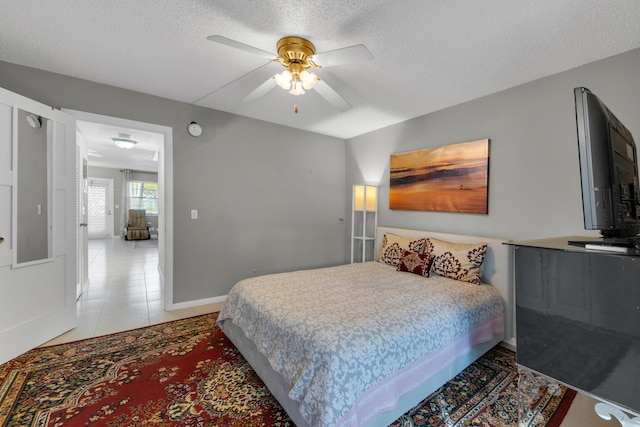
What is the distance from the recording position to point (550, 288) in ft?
3.83

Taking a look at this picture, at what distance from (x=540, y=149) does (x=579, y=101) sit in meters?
1.73

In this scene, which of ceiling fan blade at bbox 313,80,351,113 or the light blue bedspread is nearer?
the light blue bedspread

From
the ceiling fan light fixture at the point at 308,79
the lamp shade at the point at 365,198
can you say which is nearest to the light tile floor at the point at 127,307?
Answer: the lamp shade at the point at 365,198

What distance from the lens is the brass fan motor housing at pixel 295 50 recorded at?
1860mm

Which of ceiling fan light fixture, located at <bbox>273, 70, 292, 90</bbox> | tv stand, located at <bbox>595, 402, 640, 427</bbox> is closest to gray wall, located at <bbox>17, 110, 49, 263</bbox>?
ceiling fan light fixture, located at <bbox>273, 70, 292, 90</bbox>

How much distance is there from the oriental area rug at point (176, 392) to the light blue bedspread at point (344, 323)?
1.11 feet

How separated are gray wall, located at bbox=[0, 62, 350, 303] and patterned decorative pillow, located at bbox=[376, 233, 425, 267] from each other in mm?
1283

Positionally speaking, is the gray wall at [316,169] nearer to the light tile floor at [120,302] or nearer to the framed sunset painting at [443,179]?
the framed sunset painting at [443,179]

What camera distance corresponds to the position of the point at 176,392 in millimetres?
1764

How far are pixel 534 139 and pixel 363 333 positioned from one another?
94.5 inches

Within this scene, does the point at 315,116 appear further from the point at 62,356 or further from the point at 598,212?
the point at 62,356

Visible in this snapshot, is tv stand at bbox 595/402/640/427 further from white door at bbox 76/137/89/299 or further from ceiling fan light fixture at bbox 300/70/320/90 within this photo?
white door at bbox 76/137/89/299

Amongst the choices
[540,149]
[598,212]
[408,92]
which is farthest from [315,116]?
[598,212]

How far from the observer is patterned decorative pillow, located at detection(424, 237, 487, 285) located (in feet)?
8.25
